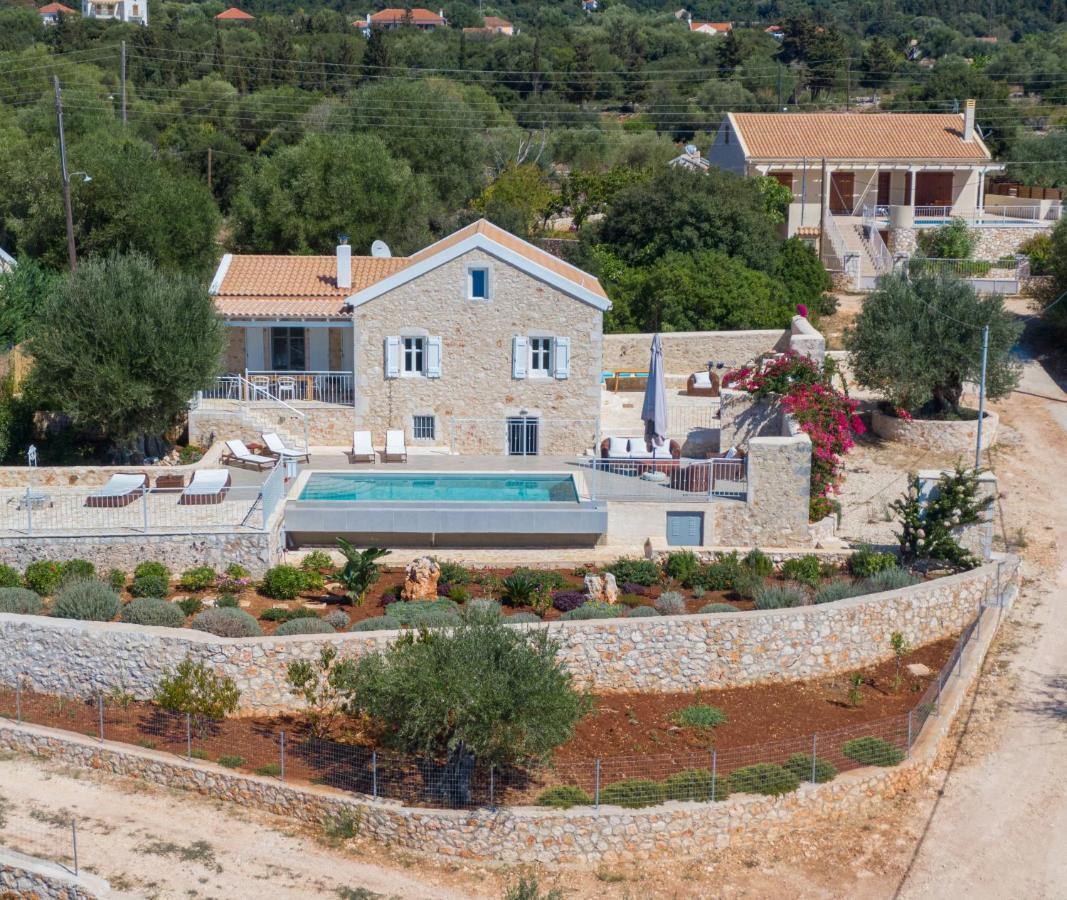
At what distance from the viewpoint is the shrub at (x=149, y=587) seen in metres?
26.8

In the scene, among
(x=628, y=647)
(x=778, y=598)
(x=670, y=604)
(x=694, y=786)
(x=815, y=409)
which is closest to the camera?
(x=694, y=786)

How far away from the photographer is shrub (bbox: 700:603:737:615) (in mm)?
26000

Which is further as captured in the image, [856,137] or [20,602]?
[856,137]

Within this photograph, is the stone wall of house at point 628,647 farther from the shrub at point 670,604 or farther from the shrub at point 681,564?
the shrub at point 681,564

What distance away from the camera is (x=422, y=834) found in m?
20.8

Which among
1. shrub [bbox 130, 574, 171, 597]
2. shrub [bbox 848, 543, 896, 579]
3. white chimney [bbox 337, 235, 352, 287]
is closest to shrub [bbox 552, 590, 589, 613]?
shrub [bbox 848, 543, 896, 579]

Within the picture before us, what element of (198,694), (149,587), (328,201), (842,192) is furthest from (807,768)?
(842,192)

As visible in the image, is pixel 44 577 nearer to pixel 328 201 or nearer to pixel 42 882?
pixel 42 882

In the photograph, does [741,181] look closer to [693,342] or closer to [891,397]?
[693,342]

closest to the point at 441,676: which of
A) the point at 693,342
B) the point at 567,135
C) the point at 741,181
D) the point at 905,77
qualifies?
the point at 693,342

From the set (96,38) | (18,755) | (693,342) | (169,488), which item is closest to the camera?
(18,755)

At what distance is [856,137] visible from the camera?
57.8 m

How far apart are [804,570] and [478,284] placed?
→ 10370 millimetres

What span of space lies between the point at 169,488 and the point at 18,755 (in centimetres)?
830
